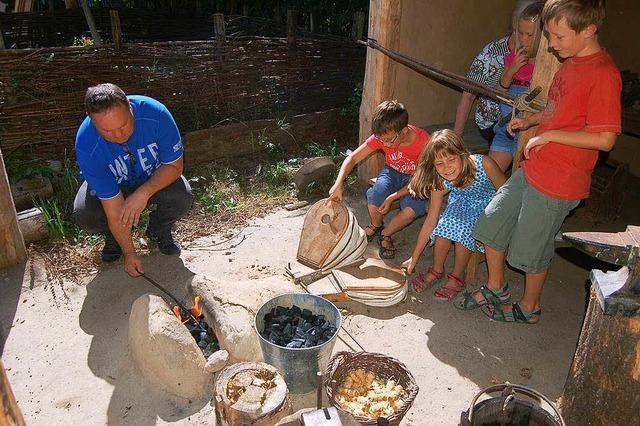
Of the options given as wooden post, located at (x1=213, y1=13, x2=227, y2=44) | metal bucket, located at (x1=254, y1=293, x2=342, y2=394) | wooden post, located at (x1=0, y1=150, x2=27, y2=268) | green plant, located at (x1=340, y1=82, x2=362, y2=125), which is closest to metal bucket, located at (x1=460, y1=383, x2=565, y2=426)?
metal bucket, located at (x1=254, y1=293, x2=342, y2=394)

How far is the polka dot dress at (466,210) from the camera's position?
3461 mm

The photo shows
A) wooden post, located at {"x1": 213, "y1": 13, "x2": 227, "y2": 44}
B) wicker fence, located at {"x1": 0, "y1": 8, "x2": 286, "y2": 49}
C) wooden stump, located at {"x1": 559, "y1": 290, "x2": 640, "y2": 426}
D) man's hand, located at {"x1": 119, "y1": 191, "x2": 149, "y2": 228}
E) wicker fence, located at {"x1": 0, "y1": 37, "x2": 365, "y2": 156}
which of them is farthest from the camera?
wicker fence, located at {"x1": 0, "y1": 8, "x2": 286, "y2": 49}

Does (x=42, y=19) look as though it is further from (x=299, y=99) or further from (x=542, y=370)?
(x=542, y=370)

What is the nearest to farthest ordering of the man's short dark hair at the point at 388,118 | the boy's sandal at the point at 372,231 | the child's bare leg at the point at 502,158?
the man's short dark hair at the point at 388,118 < the child's bare leg at the point at 502,158 < the boy's sandal at the point at 372,231

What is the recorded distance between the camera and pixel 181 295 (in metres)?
3.60

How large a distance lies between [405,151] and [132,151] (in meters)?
2.03

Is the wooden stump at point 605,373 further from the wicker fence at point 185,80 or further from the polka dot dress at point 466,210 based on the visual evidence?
the wicker fence at point 185,80

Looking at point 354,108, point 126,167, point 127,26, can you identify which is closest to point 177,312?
point 126,167

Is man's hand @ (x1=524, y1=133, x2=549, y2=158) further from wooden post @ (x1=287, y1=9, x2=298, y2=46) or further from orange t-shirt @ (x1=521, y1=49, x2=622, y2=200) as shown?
wooden post @ (x1=287, y1=9, x2=298, y2=46)

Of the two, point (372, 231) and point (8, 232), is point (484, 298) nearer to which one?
point (372, 231)

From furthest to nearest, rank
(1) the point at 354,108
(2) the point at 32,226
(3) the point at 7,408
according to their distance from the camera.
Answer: (1) the point at 354,108 → (2) the point at 32,226 → (3) the point at 7,408

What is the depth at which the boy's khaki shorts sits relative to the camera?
9.64 feet

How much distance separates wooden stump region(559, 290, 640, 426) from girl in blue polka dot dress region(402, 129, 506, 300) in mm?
1201

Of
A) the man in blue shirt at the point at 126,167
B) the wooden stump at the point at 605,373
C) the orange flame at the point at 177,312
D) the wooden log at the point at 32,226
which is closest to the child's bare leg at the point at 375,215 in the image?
the man in blue shirt at the point at 126,167
